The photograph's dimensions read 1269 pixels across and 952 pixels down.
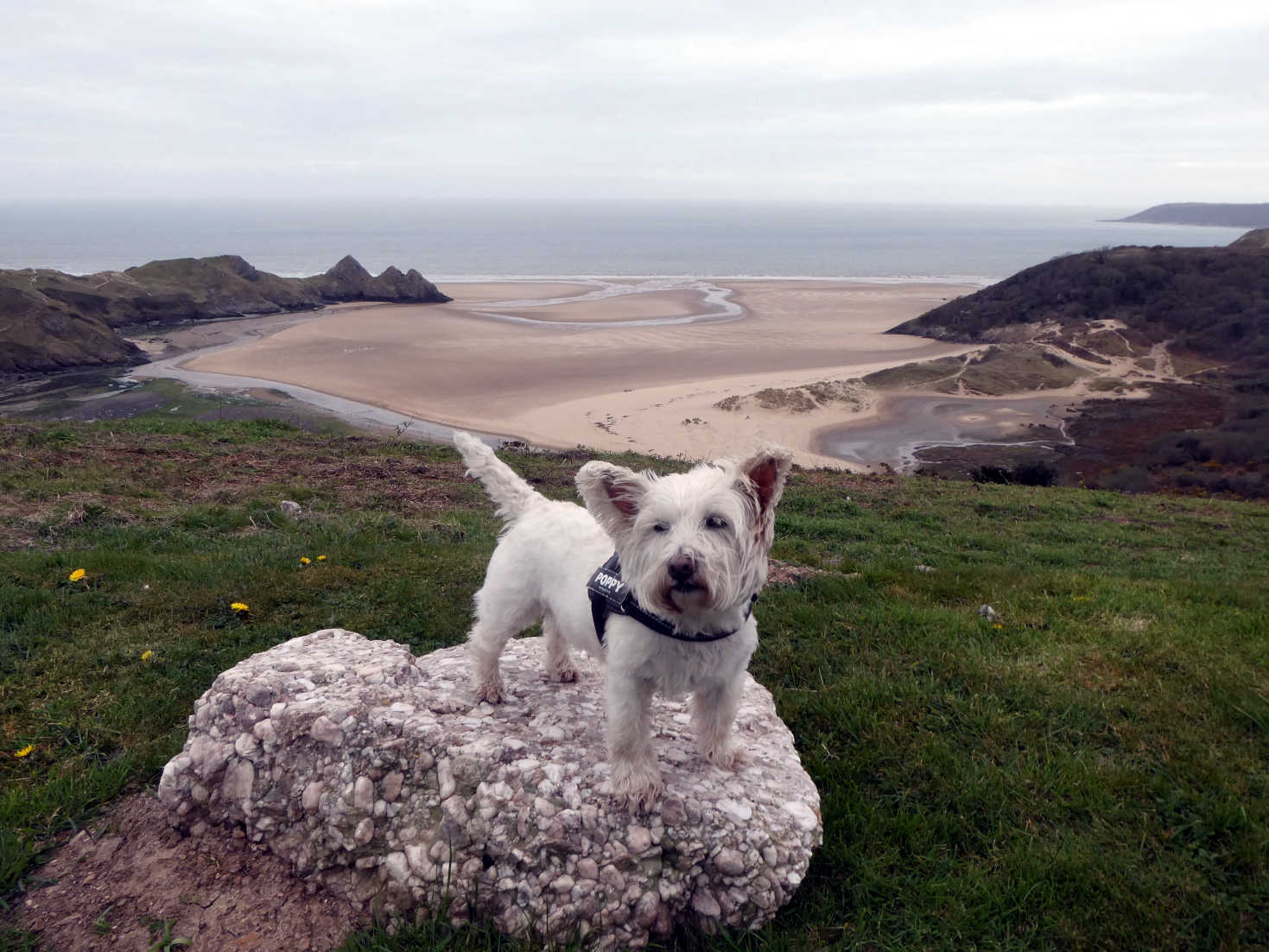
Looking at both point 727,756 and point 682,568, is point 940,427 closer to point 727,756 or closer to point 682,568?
point 727,756

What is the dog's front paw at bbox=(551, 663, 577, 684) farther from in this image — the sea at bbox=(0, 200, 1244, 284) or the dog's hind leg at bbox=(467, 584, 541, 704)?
the sea at bbox=(0, 200, 1244, 284)

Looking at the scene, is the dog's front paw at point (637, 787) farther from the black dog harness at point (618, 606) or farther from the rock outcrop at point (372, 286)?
the rock outcrop at point (372, 286)

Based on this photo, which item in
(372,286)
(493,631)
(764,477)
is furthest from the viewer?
(372,286)

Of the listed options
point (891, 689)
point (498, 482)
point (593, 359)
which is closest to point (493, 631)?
point (498, 482)

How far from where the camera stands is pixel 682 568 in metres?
3.67

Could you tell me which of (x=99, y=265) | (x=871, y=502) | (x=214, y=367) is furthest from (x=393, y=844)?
(x=99, y=265)

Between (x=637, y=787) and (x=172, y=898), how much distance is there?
247cm

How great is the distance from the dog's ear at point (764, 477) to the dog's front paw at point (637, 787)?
1.52 meters

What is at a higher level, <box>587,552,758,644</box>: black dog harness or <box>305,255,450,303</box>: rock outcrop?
<box>305,255,450,303</box>: rock outcrop

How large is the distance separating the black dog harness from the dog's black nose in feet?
1.41

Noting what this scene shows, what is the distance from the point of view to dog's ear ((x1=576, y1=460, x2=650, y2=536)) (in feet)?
13.0

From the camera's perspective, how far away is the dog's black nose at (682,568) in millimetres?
3652

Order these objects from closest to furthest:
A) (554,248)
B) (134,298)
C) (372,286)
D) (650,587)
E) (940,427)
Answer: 1. (650,587)
2. (940,427)
3. (134,298)
4. (372,286)
5. (554,248)

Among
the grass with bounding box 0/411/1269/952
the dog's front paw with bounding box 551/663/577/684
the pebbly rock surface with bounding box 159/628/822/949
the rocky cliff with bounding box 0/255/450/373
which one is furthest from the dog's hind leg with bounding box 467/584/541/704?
the rocky cliff with bounding box 0/255/450/373
